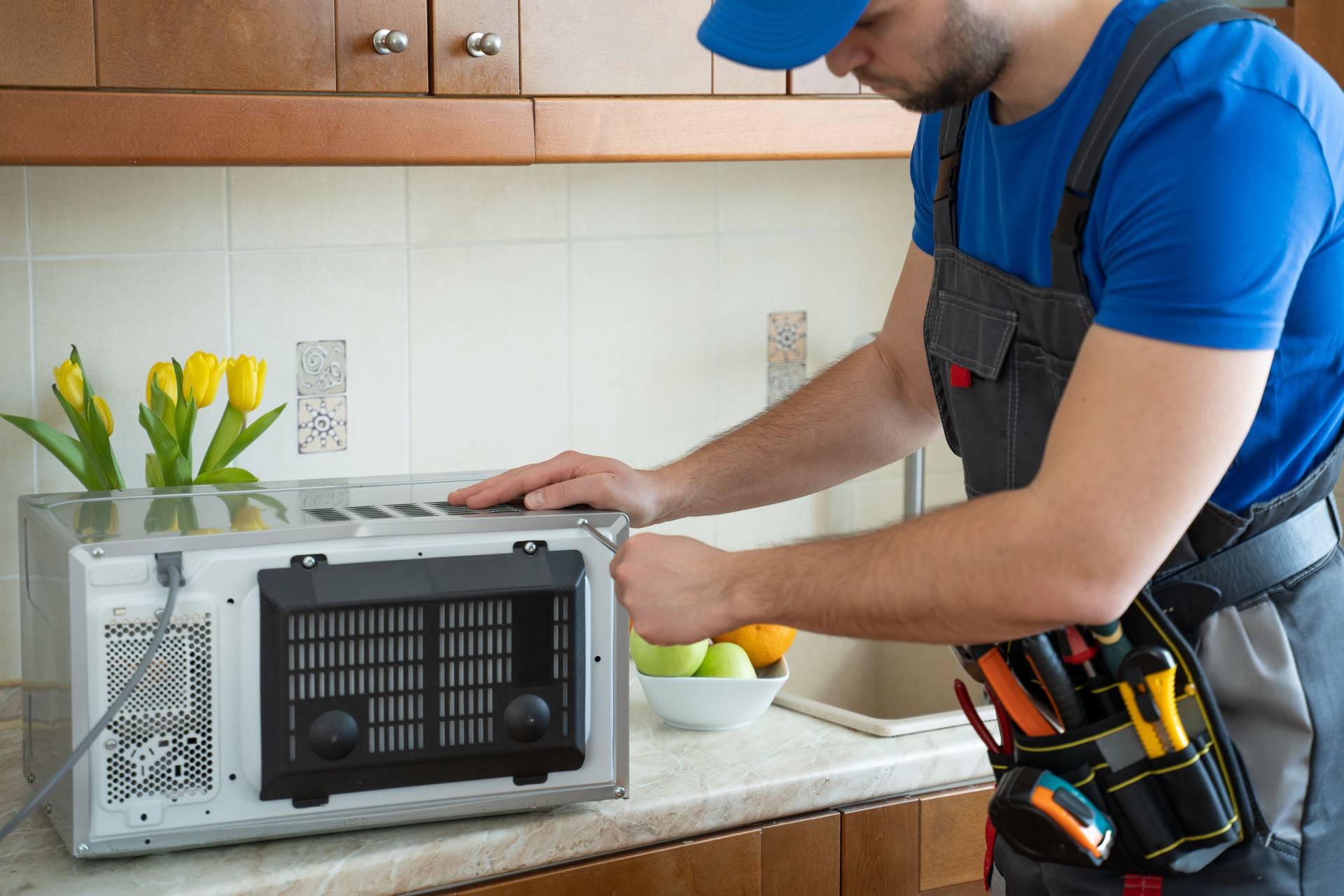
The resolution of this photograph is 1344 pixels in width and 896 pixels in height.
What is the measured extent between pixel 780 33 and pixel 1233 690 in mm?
549

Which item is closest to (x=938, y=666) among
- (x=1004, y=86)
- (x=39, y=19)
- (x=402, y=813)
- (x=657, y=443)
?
(x=657, y=443)

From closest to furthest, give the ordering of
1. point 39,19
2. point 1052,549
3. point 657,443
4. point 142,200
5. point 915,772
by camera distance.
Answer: point 1052,549 → point 39,19 → point 915,772 → point 142,200 → point 657,443

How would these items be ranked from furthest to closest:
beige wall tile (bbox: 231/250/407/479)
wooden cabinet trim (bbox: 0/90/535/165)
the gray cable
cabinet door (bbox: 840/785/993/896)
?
beige wall tile (bbox: 231/250/407/479) < cabinet door (bbox: 840/785/993/896) < wooden cabinet trim (bbox: 0/90/535/165) < the gray cable

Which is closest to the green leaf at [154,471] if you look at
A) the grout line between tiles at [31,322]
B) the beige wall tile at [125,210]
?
the grout line between tiles at [31,322]

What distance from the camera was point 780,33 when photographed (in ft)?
2.79

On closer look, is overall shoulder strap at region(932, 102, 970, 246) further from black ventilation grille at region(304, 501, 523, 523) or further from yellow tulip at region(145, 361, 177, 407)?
yellow tulip at region(145, 361, 177, 407)

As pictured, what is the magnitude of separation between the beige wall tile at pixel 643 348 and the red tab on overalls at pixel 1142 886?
3.26 ft

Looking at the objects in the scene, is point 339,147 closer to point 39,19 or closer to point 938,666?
point 39,19

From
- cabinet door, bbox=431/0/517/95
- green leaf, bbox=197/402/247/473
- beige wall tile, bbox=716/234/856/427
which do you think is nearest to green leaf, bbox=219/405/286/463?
green leaf, bbox=197/402/247/473

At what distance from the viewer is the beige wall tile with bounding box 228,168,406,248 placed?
60.8 inches

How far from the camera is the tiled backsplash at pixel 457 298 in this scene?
1.47m

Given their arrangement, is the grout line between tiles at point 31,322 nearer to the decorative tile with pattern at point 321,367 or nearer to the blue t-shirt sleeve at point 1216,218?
the decorative tile with pattern at point 321,367

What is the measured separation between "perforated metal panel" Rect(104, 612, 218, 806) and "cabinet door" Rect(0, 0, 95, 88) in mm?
456

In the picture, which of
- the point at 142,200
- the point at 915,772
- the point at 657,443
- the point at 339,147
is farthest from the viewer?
the point at 657,443
